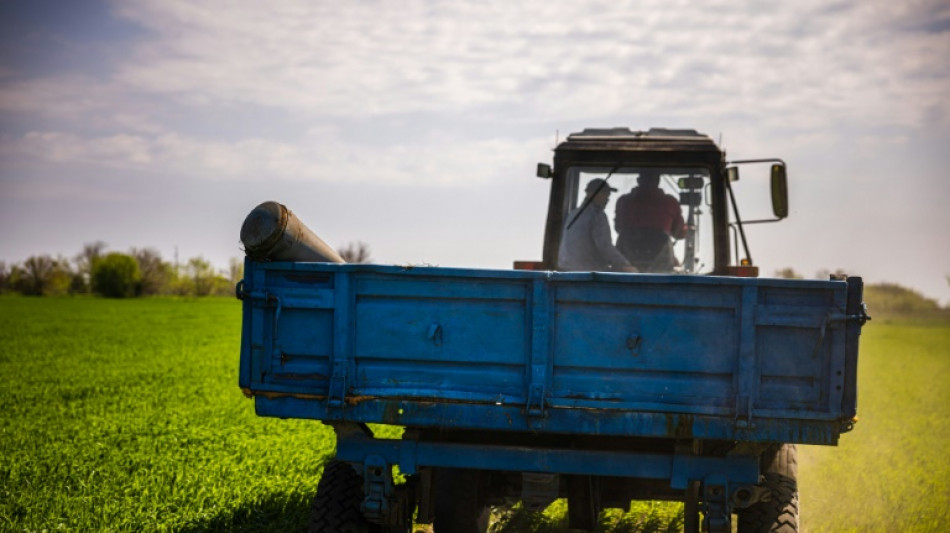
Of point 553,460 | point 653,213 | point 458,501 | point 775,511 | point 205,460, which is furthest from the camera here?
point 205,460

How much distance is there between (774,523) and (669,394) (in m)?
1.15

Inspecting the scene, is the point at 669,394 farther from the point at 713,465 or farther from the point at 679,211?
the point at 679,211

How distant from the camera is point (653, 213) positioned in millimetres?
7809

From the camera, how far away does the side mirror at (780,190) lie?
733 cm

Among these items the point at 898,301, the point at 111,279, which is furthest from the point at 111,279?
the point at 898,301

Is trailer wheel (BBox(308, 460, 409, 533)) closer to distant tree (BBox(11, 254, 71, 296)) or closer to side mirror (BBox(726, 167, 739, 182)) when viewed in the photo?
side mirror (BBox(726, 167, 739, 182))

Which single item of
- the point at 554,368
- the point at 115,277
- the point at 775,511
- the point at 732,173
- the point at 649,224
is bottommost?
the point at 775,511

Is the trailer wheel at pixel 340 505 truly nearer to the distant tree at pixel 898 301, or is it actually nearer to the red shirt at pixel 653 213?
the red shirt at pixel 653 213

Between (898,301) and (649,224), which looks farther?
(898,301)

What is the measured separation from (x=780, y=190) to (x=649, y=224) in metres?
1.06

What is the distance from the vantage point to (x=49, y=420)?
1235 centimetres

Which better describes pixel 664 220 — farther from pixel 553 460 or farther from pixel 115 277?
pixel 115 277

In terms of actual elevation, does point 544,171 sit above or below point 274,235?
above

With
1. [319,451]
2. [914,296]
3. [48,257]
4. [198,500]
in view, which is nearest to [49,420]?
[319,451]
